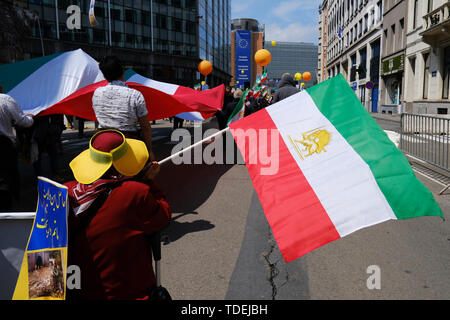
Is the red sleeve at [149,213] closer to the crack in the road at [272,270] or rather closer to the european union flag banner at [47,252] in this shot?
the european union flag banner at [47,252]

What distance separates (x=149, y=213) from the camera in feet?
6.49

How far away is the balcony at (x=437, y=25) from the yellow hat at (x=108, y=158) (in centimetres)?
2420

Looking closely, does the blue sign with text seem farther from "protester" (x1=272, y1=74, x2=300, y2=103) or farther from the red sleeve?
the red sleeve

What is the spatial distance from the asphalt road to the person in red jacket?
1.08 metres

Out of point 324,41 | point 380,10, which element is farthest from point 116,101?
point 324,41

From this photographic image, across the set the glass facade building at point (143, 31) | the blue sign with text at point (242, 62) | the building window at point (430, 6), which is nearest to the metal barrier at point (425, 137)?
the building window at point (430, 6)

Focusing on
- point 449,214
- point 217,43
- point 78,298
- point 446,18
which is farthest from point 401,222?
point 217,43

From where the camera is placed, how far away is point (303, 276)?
3287 millimetres

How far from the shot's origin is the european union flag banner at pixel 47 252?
1.83 meters

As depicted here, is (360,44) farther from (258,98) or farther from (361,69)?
(258,98)

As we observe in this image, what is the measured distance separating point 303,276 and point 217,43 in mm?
69310

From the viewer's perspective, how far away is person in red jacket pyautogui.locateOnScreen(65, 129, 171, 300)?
74.0 inches

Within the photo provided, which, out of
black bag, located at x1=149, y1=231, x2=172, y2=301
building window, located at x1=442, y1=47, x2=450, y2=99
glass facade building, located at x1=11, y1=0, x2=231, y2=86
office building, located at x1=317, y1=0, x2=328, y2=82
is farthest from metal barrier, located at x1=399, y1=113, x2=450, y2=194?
office building, located at x1=317, y1=0, x2=328, y2=82

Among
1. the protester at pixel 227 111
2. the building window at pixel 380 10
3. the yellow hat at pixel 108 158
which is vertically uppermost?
the building window at pixel 380 10
